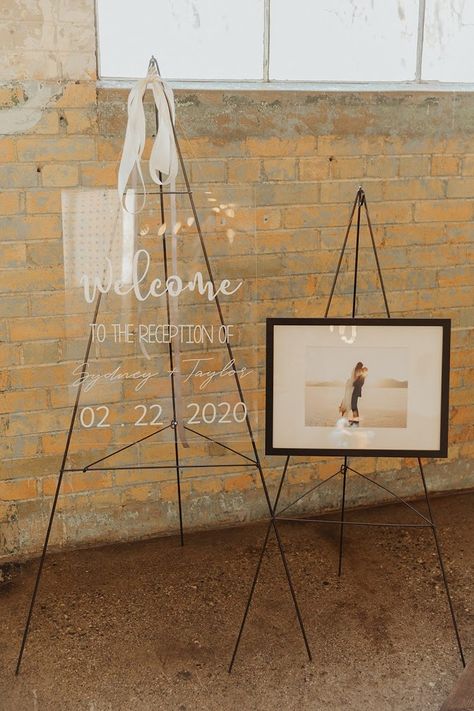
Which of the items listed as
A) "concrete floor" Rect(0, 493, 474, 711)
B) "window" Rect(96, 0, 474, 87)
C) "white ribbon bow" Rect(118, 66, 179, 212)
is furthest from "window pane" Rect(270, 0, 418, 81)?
"concrete floor" Rect(0, 493, 474, 711)

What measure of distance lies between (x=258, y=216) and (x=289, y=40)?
0.66m

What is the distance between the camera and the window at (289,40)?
115 inches

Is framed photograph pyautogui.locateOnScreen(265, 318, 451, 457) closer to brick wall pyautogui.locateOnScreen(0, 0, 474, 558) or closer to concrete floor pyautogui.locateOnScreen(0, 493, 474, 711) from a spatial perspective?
concrete floor pyautogui.locateOnScreen(0, 493, 474, 711)

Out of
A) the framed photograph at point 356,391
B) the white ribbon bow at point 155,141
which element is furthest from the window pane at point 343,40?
the framed photograph at point 356,391

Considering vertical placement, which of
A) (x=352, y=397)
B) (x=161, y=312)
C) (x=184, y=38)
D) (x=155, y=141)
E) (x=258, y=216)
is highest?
(x=184, y=38)

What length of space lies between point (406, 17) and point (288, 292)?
1.14 metres

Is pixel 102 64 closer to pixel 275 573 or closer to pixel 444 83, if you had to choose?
pixel 444 83

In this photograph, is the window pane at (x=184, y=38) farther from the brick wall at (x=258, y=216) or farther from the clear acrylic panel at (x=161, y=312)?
the clear acrylic panel at (x=161, y=312)

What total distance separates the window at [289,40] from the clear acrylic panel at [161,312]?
84 cm

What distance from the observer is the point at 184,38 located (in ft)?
9.73

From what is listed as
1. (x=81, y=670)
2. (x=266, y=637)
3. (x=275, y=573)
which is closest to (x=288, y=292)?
(x=275, y=573)

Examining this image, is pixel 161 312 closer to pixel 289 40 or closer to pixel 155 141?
pixel 155 141

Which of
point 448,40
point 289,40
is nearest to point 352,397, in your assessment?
point 289,40

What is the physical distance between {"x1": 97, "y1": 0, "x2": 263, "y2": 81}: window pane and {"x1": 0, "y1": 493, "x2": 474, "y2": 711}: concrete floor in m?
1.77
